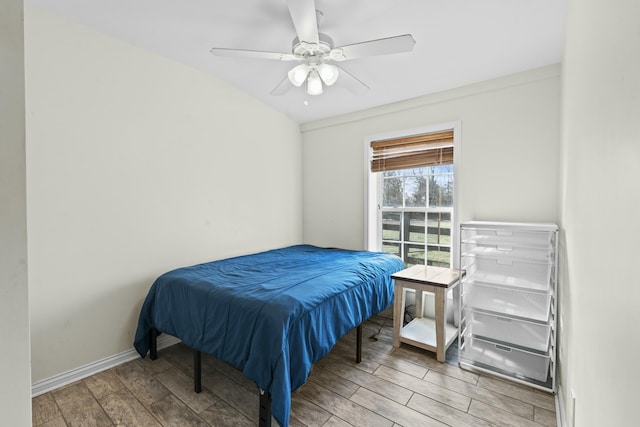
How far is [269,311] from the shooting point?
1.56 m

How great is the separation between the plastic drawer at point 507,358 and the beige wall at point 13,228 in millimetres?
2531

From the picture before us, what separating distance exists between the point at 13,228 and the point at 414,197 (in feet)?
10.6

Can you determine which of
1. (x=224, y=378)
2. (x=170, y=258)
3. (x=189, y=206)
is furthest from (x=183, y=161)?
(x=224, y=378)

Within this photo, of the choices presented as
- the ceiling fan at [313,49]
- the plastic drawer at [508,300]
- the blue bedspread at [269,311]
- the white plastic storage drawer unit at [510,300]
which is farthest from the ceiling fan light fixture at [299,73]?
the plastic drawer at [508,300]

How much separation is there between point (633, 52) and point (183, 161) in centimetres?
283

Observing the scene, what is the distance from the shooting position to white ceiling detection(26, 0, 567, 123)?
1.80 meters

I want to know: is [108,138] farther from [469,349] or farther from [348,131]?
[469,349]

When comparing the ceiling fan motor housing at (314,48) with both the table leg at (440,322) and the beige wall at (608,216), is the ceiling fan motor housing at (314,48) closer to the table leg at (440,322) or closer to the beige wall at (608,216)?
the beige wall at (608,216)

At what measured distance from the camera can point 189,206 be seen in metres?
2.70

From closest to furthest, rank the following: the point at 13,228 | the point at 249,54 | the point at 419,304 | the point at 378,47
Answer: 1. the point at 13,228
2. the point at 378,47
3. the point at 249,54
4. the point at 419,304

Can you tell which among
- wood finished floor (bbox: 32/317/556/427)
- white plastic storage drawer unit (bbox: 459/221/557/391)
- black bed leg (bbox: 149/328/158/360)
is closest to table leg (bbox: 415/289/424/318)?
white plastic storage drawer unit (bbox: 459/221/557/391)

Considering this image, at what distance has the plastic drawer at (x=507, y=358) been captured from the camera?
2.01 metres

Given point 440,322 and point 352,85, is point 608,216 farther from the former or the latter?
point 352,85

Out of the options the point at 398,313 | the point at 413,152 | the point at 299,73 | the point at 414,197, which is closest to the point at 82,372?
the point at 398,313
